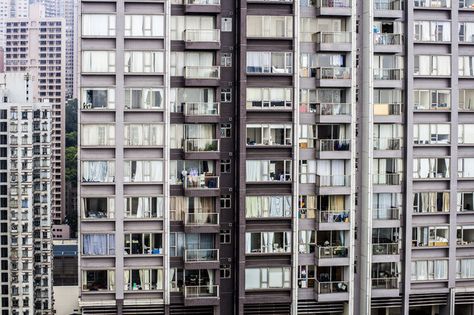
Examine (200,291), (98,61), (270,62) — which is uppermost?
(270,62)

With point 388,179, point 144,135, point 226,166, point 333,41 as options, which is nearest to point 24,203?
point 144,135

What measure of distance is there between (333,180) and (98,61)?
1272 cm

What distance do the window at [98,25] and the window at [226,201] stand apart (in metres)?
9.42

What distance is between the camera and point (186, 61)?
34.1 meters

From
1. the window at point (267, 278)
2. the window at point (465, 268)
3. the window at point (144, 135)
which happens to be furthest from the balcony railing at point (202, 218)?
the window at point (465, 268)

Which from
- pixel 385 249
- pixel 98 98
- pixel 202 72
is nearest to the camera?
pixel 98 98

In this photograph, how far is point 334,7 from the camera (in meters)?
34.9

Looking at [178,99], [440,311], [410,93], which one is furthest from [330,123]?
[440,311]

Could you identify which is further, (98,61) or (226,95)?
(226,95)

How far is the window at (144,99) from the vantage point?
110ft

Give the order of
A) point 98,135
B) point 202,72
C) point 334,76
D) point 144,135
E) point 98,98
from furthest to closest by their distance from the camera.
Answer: point 334,76, point 202,72, point 144,135, point 98,135, point 98,98

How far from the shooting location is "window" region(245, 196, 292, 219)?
1353 inches

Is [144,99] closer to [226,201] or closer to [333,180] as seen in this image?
[226,201]

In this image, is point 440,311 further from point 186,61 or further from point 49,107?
point 49,107
